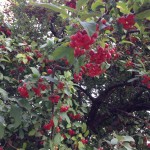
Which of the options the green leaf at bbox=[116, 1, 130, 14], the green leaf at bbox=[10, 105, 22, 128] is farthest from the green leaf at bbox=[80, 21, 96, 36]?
the green leaf at bbox=[10, 105, 22, 128]

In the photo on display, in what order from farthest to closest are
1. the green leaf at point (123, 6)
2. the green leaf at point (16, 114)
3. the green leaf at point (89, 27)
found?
the green leaf at point (16, 114)
the green leaf at point (123, 6)
the green leaf at point (89, 27)

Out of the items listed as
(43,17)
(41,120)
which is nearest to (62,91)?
(41,120)

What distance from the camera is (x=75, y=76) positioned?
2.78 meters

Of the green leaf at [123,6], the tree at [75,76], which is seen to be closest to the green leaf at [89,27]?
the tree at [75,76]

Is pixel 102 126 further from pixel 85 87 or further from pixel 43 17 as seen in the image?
pixel 43 17

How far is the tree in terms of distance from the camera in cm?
178

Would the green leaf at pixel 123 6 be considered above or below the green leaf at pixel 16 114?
above

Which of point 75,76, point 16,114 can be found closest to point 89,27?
point 16,114

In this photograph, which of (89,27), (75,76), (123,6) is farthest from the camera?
(75,76)

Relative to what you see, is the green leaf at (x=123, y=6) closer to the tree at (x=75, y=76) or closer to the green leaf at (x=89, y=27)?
the tree at (x=75, y=76)

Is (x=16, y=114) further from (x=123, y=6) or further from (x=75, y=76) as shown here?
(x=123, y=6)

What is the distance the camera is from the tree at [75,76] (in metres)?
1.78

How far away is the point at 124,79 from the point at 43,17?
1.57 meters

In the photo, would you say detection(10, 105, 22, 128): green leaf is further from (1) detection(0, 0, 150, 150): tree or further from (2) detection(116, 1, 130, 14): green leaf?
(2) detection(116, 1, 130, 14): green leaf
